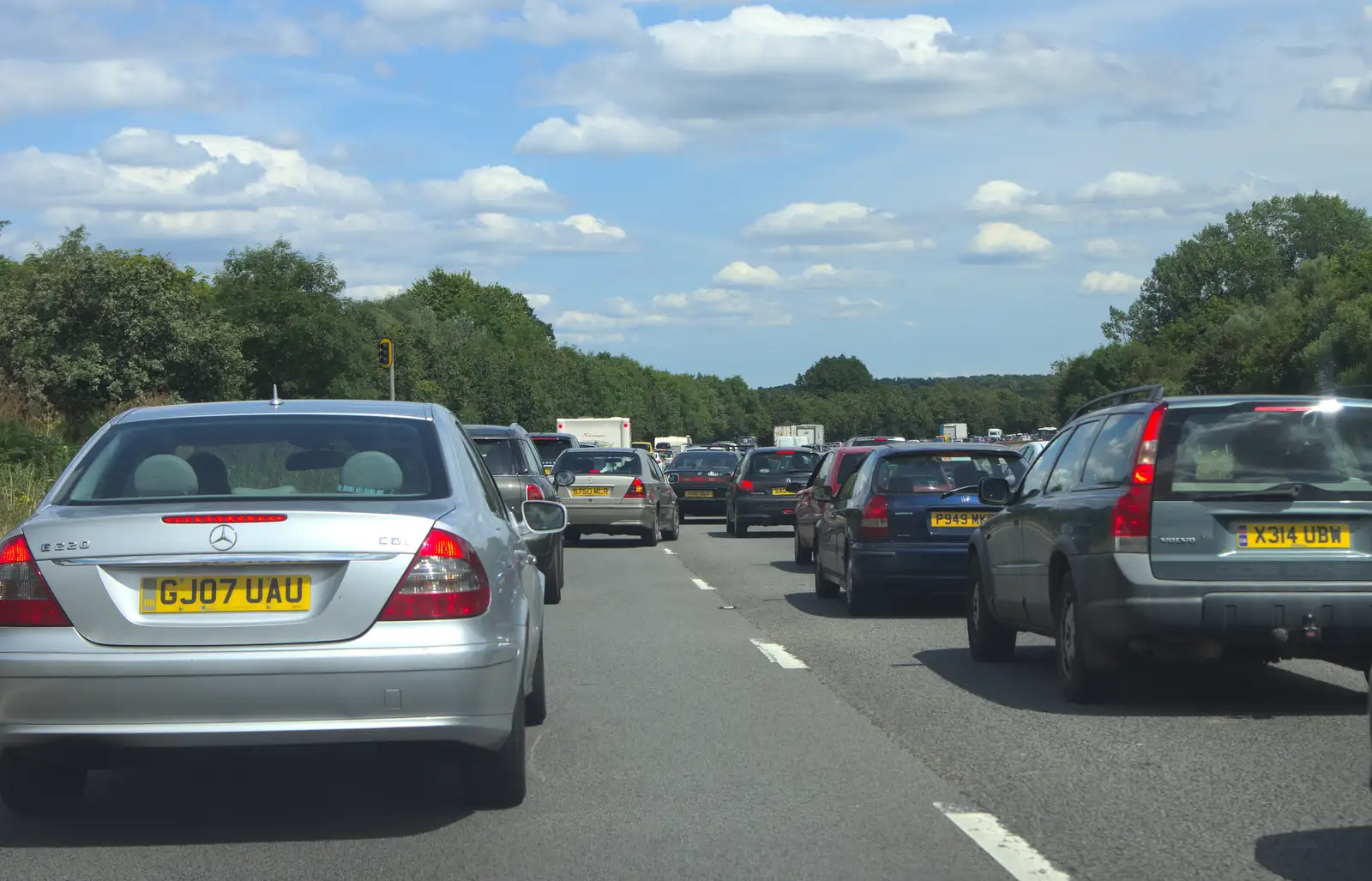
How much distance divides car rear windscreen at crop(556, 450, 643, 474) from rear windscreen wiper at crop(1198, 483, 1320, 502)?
19160 millimetres

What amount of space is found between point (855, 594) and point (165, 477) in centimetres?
876

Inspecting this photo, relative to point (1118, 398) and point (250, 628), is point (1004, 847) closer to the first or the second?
point (250, 628)

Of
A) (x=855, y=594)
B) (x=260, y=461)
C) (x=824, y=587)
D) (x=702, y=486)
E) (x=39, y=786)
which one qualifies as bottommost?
(x=702, y=486)

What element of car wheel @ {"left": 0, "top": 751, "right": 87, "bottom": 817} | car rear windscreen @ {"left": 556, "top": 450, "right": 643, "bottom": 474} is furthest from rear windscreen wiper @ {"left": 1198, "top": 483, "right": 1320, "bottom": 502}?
car rear windscreen @ {"left": 556, "top": 450, "right": 643, "bottom": 474}

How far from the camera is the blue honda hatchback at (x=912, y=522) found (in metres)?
14.1

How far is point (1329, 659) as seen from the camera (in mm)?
8633

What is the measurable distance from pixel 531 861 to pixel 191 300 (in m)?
54.6

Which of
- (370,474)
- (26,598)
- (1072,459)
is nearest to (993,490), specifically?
(1072,459)

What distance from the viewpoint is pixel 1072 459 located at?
9.92 m

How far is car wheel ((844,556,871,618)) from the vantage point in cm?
1422

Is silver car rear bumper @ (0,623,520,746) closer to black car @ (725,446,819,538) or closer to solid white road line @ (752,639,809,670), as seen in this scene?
solid white road line @ (752,639,809,670)

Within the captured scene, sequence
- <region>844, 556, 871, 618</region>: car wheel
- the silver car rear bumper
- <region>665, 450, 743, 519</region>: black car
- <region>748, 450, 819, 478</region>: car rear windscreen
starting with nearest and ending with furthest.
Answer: the silver car rear bumper → <region>844, 556, 871, 618</region>: car wheel → <region>748, 450, 819, 478</region>: car rear windscreen → <region>665, 450, 743, 519</region>: black car

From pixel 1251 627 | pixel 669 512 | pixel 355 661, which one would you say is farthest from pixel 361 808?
pixel 669 512

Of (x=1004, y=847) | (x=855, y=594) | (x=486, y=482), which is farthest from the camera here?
(x=855, y=594)
